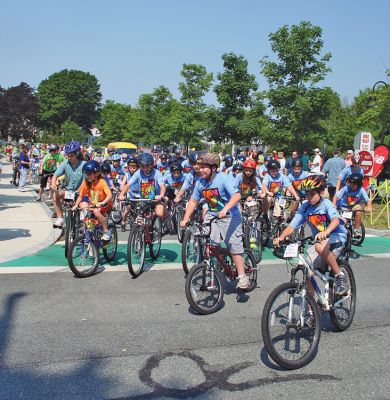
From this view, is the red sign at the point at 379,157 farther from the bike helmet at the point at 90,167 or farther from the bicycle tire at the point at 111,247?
the bike helmet at the point at 90,167

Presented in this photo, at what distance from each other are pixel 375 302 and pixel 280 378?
3.01 m

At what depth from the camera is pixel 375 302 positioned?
6730mm

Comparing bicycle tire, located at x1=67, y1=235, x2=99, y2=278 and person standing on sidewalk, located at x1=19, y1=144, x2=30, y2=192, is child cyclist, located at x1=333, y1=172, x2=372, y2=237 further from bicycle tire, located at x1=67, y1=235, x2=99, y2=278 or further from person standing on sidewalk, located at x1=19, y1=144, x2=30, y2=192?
person standing on sidewalk, located at x1=19, y1=144, x2=30, y2=192

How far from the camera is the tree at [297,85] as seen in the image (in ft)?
81.1

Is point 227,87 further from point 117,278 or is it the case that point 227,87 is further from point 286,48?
point 117,278

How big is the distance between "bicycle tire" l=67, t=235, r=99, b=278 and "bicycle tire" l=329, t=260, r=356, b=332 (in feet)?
12.3

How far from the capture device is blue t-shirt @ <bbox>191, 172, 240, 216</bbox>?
21.3ft

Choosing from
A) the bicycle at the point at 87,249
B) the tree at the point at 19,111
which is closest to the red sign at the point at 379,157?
the bicycle at the point at 87,249

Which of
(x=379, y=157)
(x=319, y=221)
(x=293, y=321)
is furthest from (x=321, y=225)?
(x=379, y=157)

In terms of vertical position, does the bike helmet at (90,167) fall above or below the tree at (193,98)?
below

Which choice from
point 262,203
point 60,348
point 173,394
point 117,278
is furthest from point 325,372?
point 262,203

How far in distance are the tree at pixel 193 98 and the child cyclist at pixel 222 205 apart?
3107 cm

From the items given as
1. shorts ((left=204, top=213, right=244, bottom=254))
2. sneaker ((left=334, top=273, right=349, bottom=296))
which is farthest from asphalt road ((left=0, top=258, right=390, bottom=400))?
shorts ((left=204, top=213, right=244, bottom=254))

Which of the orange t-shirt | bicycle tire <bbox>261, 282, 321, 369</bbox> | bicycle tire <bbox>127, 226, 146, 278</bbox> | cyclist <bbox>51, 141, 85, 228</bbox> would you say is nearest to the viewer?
bicycle tire <bbox>261, 282, 321, 369</bbox>
